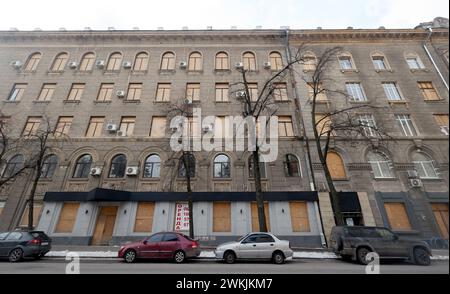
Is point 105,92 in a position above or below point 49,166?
above

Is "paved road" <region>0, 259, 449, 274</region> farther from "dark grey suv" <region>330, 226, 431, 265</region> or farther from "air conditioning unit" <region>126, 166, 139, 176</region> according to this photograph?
"air conditioning unit" <region>126, 166, 139, 176</region>

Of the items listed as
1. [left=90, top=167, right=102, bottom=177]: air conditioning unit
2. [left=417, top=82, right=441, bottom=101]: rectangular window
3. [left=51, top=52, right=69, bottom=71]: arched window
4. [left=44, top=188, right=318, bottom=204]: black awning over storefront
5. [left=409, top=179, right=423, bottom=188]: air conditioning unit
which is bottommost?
[left=44, top=188, right=318, bottom=204]: black awning over storefront

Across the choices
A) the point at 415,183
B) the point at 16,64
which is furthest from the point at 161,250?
the point at 16,64

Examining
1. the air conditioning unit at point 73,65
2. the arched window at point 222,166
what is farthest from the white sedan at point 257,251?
the air conditioning unit at point 73,65

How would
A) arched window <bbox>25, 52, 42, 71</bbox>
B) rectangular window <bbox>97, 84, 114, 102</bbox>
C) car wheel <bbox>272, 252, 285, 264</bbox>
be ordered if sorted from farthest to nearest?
arched window <bbox>25, 52, 42, 71</bbox>, rectangular window <bbox>97, 84, 114, 102</bbox>, car wheel <bbox>272, 252, 285, 264</bbox>

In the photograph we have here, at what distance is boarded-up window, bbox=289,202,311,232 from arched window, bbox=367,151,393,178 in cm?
597

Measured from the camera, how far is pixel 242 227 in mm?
14594

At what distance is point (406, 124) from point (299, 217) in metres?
11.6

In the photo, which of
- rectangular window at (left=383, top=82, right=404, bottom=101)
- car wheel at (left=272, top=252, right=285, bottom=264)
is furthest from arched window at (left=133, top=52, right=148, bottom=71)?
rectangular window at (left=383, top=82, right=404, bottom=101)

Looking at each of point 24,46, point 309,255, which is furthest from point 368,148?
point 24,46

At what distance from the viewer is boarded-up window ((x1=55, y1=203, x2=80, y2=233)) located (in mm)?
14555

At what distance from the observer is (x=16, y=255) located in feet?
32.4

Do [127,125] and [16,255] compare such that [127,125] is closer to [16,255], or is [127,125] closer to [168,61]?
[168,61]

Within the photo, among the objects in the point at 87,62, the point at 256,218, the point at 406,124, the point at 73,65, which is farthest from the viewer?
the point at 87,62
